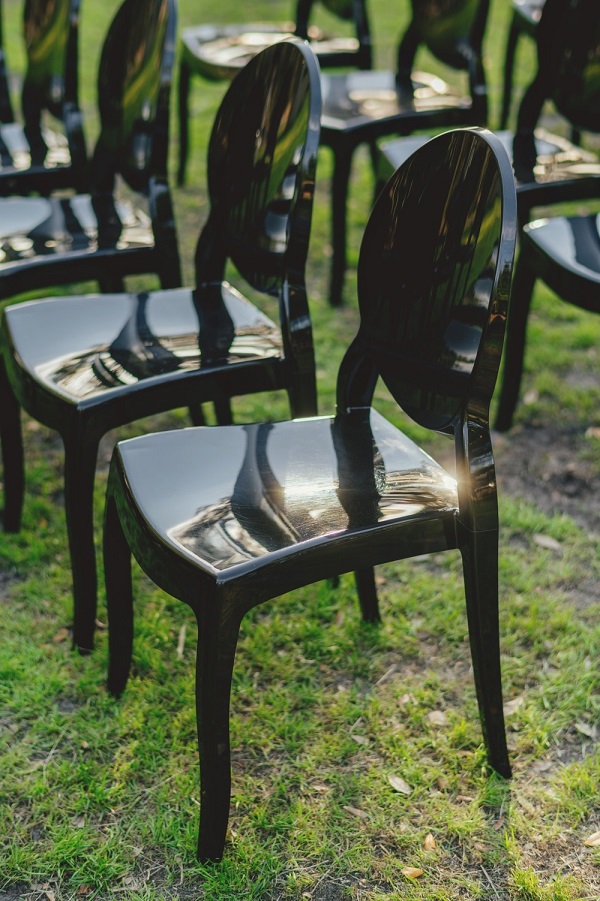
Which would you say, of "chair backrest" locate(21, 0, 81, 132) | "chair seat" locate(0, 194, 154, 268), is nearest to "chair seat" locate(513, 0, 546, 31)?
"chair backrest" locate(21, 0, 81, 132)

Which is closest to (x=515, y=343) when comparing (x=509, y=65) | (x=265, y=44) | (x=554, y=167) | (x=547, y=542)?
(x=554, y=167)

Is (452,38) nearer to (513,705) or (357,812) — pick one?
(513,705)

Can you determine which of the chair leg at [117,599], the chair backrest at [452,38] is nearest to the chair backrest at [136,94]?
the chair leg at [117,599]

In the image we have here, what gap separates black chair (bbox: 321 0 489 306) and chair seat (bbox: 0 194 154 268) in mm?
969

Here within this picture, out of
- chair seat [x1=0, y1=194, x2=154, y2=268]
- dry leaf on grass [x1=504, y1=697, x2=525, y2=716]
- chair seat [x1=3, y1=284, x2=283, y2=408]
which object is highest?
chair seat [x1=0, y1=194, x2=154, y2=268]

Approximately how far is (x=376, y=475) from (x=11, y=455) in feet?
4.21

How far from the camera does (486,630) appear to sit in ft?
6.16

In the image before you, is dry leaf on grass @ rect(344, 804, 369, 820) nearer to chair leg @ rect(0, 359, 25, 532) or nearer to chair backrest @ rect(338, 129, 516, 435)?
chair backrest @ rect(338, 129, 516, 435)

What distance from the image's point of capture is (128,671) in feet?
7.40

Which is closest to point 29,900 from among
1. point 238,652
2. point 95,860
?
point 95,860

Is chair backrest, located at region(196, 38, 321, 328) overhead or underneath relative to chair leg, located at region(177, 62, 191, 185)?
overhead

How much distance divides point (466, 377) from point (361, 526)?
0.35m

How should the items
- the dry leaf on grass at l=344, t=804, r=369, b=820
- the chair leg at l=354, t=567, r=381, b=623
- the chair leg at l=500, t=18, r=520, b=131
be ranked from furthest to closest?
the chair leg at l=500, t=18, r=520, b=131 → the chair leg at l=354, t=567, r=381, b=623 → the dry leaf on grass at l=344, t=804, r=369, b=820

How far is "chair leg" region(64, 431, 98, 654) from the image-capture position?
216 cm
